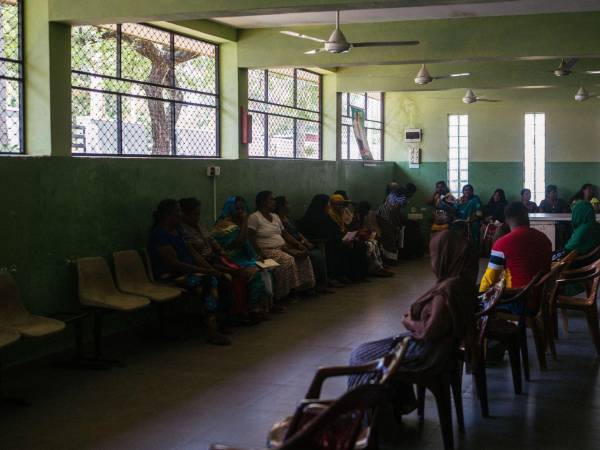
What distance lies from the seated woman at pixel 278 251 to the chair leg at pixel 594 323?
341 centimetres

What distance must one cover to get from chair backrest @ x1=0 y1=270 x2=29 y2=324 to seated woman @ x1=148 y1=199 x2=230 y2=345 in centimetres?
167

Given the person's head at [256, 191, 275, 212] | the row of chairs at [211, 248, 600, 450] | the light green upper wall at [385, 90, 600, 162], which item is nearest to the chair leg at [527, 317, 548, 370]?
the row of chairs at [211, 248, 600, 450]

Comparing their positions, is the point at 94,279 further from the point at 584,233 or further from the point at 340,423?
the point at 584,233

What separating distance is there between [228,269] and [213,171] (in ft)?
5.92

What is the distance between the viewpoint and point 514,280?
6.08 metres

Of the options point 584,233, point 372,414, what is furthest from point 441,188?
point 372,414

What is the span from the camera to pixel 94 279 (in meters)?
6.87

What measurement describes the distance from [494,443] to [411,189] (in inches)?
413

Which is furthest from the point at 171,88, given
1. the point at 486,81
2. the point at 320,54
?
the point at 486,81

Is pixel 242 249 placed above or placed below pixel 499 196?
below

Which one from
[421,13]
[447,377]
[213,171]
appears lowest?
[447,377]

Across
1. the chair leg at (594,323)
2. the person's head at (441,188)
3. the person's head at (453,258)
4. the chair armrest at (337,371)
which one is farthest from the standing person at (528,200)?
the chair armrest at (337,371)

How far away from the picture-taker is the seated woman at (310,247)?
10305 mm

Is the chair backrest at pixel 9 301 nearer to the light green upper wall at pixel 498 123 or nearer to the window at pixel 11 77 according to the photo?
the window at pixel 11 77
